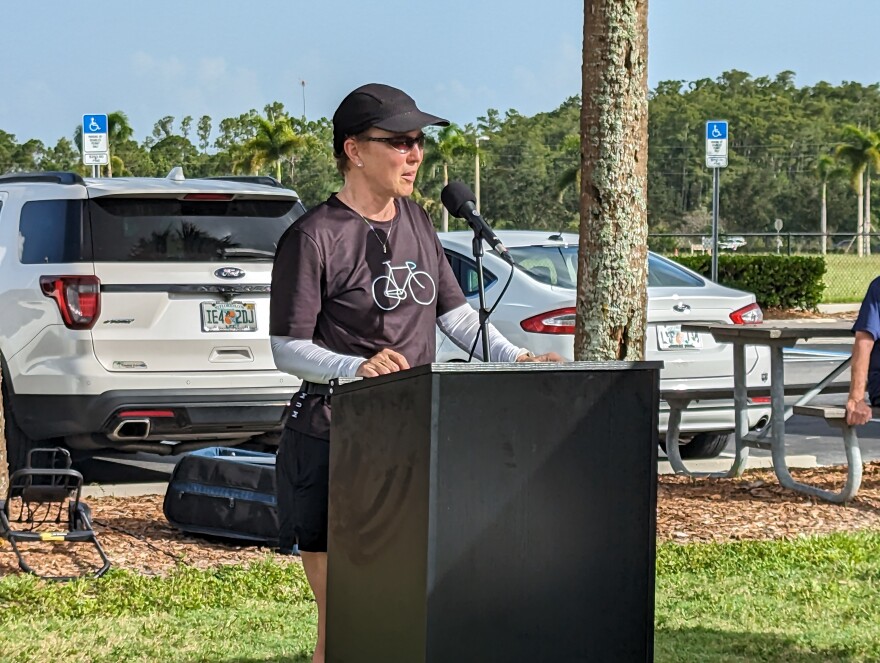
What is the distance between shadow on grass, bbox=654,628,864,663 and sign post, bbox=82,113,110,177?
14.9 metres

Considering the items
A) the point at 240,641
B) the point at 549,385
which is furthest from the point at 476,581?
the point at 240,641

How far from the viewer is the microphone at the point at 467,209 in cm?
352

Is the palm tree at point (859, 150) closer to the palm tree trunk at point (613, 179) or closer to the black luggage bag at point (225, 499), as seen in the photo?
the palm tree trunk at point (613, 179)

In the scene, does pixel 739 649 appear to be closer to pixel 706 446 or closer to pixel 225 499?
pixel 225 499

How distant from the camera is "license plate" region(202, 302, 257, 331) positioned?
8.25 metres

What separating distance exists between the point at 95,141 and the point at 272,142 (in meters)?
49.3

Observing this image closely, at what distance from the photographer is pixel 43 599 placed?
5617mm

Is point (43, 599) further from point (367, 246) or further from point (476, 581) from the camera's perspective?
point (476, 581)

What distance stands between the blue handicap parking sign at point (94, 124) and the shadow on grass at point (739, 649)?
1599 cm

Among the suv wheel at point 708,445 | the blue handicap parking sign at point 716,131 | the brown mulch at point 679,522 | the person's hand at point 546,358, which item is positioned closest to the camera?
the person's hand at point 546,358

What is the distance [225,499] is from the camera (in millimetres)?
6891

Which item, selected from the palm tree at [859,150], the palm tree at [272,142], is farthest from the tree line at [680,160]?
the palm tree at [272,142]

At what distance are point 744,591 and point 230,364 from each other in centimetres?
372

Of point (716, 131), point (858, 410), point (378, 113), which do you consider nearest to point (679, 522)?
point (858, 410)
